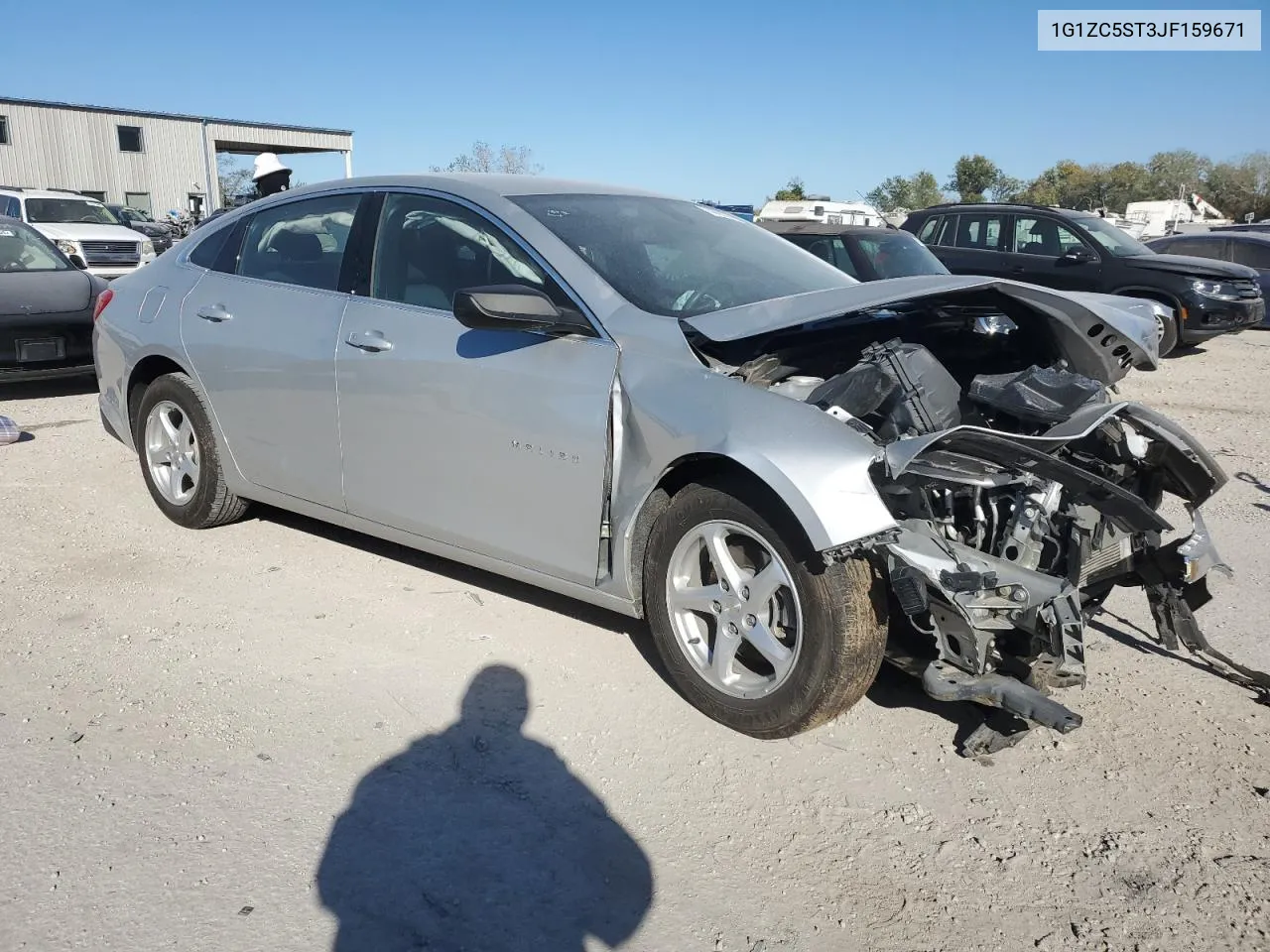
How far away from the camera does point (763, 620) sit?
128 inches

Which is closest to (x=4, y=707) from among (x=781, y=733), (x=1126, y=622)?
(x=781, y=733)

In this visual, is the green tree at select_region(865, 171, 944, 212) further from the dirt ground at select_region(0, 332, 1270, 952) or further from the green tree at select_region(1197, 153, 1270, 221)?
the dirt ground at select_region(0, 332, 1270, 952)

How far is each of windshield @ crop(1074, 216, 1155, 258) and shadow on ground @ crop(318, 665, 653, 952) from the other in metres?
12.1

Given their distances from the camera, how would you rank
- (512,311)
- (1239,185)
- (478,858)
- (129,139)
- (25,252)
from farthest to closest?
(1239,185), (129,139), (25,252), (512,311), (478,858)

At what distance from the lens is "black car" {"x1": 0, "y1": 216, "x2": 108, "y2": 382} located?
8180 millimetres

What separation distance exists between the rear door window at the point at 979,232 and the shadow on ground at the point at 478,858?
11958 millimetres

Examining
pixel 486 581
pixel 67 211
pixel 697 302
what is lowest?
pixel 486 581

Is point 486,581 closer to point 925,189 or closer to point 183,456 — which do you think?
point 183,456

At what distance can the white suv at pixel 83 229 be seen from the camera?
16141mm

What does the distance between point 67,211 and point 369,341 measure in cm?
1733

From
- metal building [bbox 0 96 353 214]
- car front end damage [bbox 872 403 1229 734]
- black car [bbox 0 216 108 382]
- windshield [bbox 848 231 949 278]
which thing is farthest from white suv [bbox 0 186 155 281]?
metal building [bbox 0 96 353 214]

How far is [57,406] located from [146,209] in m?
39.9

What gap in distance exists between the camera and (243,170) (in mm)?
65938

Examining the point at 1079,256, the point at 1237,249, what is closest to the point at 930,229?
the point at 1079,256
